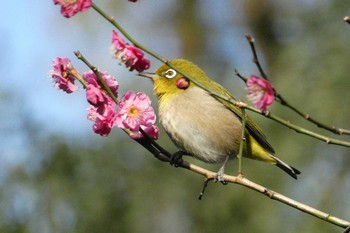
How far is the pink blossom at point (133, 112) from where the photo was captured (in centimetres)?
281

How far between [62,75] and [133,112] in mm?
290

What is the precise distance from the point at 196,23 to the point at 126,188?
804 cm

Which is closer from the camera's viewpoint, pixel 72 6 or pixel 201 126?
pixel 72 6

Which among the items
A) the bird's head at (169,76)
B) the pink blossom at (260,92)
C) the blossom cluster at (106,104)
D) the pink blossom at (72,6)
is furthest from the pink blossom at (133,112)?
the bird's head at (169,76)

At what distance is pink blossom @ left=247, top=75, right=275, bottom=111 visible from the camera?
7.70 feet

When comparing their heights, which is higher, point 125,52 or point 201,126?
point 125,52

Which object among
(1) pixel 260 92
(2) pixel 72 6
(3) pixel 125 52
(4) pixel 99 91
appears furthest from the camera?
(4) pixel 99 91

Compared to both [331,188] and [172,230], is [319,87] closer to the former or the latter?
[331,188]

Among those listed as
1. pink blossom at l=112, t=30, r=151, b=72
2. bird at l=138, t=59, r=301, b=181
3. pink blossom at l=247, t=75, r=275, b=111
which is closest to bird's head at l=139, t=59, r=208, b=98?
bird at l=138, t=59, r=301, b=181

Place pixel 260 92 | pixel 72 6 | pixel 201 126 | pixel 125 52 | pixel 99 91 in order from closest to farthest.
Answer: pixel 260 92, pixel 72 6, pixel 125 52, pixel 99 91, pixel 201 126

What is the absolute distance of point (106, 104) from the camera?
2855 mm

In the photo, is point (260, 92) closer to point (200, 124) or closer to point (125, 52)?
point (125, 52)

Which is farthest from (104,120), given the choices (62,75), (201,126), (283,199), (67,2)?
(201,126)

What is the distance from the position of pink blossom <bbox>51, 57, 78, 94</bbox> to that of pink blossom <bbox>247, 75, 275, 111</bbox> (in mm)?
754
